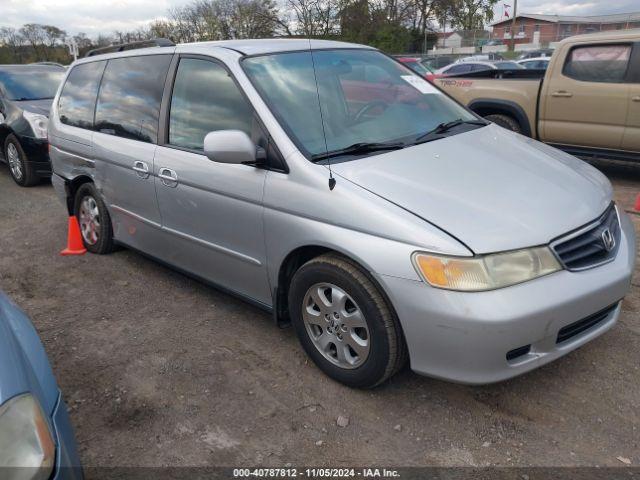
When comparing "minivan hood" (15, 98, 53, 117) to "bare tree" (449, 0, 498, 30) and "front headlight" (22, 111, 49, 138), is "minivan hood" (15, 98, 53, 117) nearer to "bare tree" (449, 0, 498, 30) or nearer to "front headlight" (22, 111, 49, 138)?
"front headlight" (22, 111, 49, 138)

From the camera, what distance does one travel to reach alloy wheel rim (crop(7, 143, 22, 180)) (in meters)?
7.99

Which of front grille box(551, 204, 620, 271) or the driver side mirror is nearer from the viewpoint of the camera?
front grille box(551, 204, 620, 271)

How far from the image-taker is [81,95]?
491 cm

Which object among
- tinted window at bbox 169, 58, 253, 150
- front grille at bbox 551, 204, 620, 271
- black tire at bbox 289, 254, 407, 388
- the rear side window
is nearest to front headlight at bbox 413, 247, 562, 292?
front grille at bbox 551, 204, 620, 271

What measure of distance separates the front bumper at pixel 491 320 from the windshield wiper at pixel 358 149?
788 millimetres

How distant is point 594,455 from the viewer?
2.43 metres

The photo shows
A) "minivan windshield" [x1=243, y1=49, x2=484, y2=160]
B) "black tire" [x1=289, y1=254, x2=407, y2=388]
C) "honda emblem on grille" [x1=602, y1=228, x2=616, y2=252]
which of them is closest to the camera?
"black tire" [x1=289, y1=254, x2=407, y2=388]

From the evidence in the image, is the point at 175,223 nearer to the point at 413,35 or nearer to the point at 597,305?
the point at 597,305

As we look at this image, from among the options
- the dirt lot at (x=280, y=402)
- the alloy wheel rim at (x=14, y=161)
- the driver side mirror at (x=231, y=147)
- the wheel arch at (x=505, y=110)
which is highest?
the driver side mirror at (x=231, y=147)

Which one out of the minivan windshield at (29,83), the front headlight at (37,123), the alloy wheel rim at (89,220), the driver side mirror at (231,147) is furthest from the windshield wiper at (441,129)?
the minivan windshield at (29,83)

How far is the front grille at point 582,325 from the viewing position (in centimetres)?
258

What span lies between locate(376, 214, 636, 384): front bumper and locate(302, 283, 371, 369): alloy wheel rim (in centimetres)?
28

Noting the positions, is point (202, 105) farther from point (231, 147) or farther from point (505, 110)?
point (505, 110)

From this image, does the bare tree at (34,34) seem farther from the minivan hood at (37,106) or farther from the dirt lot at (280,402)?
the dirt lot at (280,402)
